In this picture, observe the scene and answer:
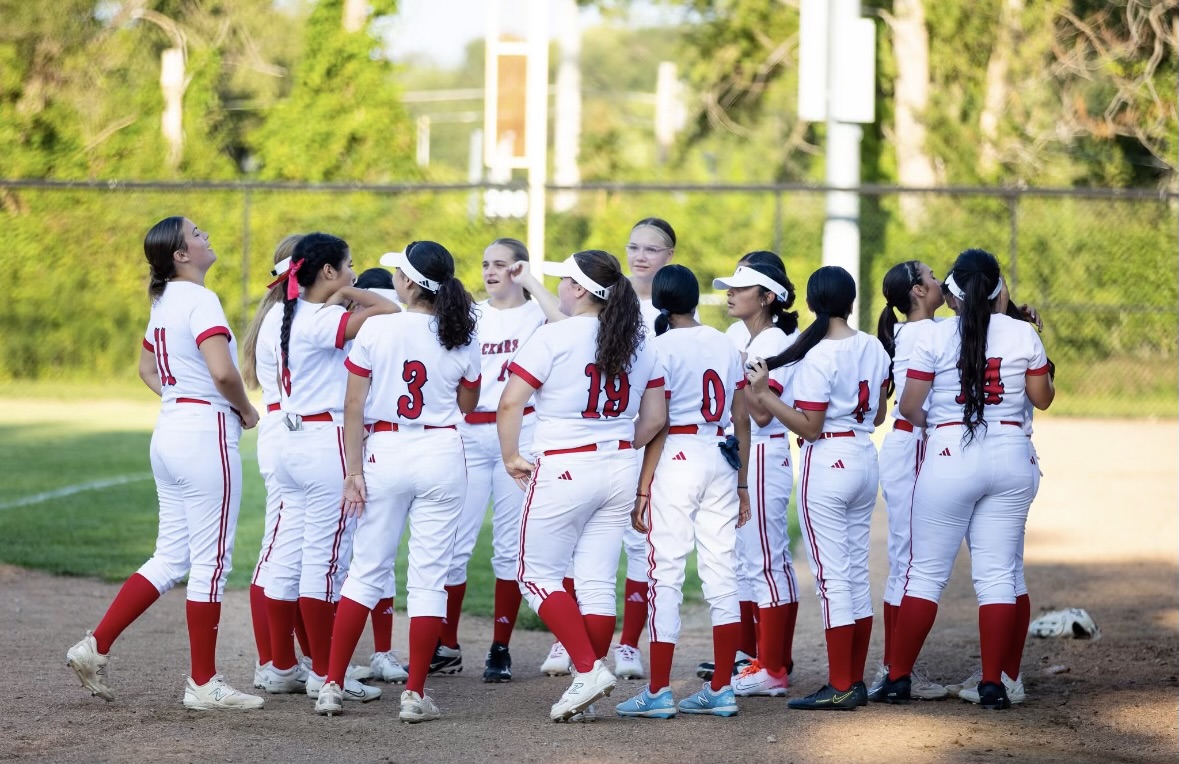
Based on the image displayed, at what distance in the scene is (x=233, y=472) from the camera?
229 inches

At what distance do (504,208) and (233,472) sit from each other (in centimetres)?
1504

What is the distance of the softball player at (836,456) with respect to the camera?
238 inches

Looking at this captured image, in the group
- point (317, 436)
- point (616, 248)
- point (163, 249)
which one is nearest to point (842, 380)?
point (317, 436)

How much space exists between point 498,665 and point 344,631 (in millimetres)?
1251

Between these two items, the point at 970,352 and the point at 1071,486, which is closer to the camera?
the point at 970,352

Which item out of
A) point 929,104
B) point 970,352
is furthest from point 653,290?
point 929,104

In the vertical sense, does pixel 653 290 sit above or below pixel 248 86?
below

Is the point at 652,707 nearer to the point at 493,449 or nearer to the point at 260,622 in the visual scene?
the point at 493,449

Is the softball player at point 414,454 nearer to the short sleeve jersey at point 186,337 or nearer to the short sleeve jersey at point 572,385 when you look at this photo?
the short sleeve jersey at point 572,385

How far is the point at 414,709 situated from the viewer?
5.63m

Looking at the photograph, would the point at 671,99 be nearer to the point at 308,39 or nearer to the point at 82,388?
the point at 308,39

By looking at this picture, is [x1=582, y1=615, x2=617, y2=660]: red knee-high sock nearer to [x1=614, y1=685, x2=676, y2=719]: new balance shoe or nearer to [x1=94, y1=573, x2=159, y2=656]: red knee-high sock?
[x1=614, y1=685, x2=676, y2=719]: new balance shoe

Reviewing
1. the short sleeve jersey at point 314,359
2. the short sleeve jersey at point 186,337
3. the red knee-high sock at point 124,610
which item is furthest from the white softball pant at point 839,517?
the red knee-high sock at point 124,610

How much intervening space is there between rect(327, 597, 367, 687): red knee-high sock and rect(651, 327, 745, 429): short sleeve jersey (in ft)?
5.07
